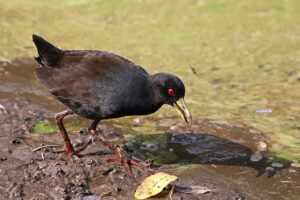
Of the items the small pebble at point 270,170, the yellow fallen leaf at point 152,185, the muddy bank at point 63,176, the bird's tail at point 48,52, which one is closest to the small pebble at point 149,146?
the muddy bank at point 63,176

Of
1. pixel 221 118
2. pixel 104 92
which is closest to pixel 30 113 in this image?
pixel 104 92

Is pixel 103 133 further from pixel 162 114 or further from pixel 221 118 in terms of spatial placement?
pixel 221 118

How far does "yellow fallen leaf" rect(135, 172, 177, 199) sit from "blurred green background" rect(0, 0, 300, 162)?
2.16 meters

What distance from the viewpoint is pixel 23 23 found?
10.9 meters

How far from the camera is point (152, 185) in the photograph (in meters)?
4.38

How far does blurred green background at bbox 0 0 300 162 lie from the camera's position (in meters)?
7.27

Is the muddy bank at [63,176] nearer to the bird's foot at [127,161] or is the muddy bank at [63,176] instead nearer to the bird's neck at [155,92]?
the bird's foot at [127,161]

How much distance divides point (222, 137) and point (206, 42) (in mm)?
4774

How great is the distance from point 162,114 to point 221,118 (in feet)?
3.16

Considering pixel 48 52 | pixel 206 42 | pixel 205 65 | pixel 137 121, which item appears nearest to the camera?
pixel 48 52

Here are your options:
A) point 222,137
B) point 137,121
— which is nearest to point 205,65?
point 137,121

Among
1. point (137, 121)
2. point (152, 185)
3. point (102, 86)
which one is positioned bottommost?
point (137, 121)

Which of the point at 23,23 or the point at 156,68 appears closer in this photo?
the point at 156,68

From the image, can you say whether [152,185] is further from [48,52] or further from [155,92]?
[48,52]
